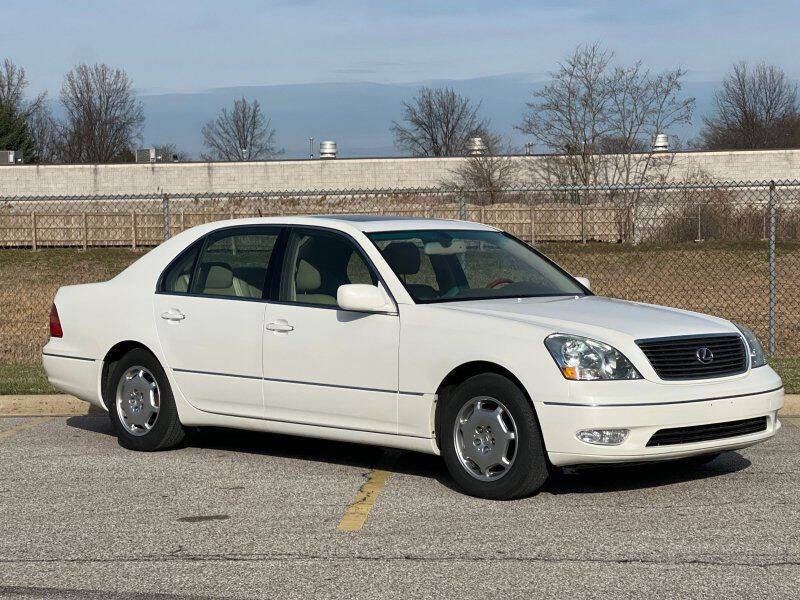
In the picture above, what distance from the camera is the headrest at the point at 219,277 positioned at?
29.0ft

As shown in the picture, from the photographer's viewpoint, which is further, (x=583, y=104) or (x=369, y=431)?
(x=583, y=104)

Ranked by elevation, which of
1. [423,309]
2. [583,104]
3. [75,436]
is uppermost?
[583,104]

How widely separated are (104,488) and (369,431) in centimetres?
157

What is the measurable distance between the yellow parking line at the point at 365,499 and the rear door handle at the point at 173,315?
1.63 m

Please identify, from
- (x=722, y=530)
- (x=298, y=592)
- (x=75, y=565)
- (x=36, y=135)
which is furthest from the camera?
(x=36, y=135)

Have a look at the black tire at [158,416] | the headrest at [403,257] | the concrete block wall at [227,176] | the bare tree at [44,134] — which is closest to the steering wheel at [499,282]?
the headrest at [403,257]

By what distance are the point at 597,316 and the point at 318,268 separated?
6.08 feet

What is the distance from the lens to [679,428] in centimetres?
711

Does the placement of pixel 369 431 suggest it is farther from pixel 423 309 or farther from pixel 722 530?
pixel 722 530

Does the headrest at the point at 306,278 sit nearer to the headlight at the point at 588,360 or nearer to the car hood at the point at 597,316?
the car hood at the point at 597,316

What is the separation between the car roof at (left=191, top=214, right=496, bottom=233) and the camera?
8477mm

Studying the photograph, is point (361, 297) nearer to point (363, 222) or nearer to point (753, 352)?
point (363, 222)

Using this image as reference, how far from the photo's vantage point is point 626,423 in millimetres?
6984

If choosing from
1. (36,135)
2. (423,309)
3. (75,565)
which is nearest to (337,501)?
(423,309)
